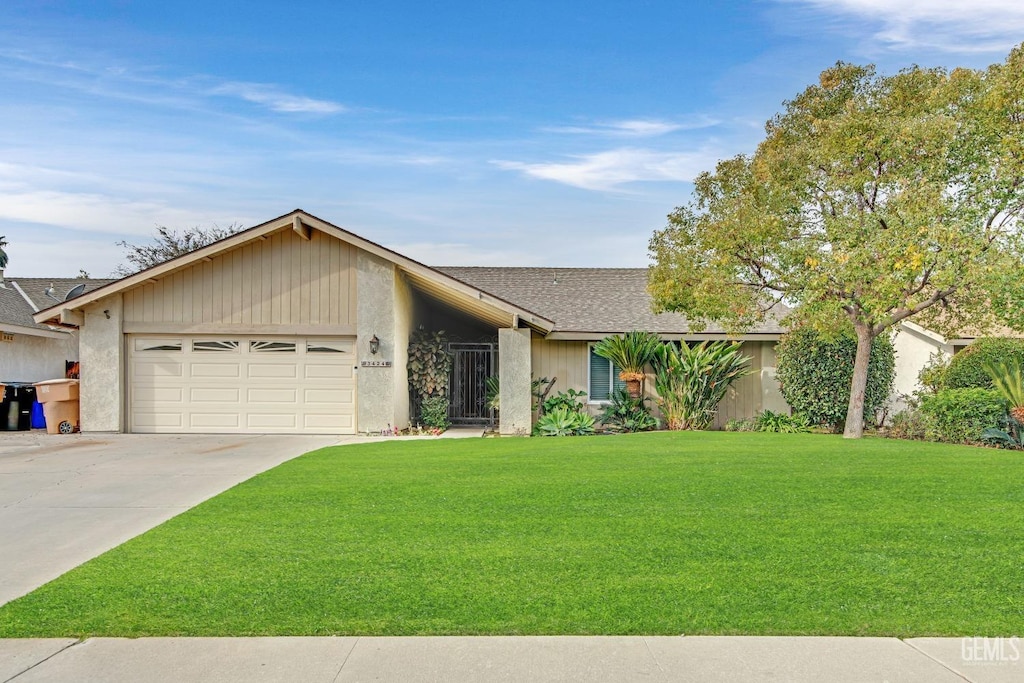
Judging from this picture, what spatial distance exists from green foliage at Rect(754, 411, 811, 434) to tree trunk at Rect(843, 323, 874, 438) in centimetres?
143

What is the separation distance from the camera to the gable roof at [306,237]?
16234 mm

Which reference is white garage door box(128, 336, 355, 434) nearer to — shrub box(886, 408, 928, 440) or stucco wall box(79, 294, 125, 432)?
stucco wall box(79, 294, 125, 432)

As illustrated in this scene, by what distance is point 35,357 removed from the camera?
21828 mm

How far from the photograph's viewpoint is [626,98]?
60.3ft

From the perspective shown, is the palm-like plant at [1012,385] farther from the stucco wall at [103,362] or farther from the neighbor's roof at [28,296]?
the neighbor's roof at [28,296]

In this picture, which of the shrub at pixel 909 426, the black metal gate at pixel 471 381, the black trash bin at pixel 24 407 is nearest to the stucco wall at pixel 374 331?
the black metal gate at pixel 471 381

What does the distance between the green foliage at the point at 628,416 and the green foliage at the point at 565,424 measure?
95 centimetres

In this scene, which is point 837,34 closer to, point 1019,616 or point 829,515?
point 829,515

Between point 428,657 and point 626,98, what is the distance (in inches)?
629

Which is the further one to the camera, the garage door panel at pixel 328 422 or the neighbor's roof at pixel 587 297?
the neighbor's roof at pixel 587 297

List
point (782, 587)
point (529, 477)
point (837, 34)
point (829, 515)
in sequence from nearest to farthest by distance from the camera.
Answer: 1. point (782, 587)
2. point (829, 515)
3. point (529, 477)
4. point (837, 34)

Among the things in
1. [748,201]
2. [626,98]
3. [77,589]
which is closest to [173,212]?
[626,98]

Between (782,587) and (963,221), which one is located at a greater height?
(963,221)

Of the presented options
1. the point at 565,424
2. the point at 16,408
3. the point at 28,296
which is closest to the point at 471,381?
the point at 565,424
